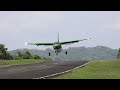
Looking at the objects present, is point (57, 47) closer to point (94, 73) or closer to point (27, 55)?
point (94, 73)

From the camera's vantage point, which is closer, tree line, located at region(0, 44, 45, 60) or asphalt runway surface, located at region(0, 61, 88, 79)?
asphalt runway surface, located at region(0, 61, 88, 79)

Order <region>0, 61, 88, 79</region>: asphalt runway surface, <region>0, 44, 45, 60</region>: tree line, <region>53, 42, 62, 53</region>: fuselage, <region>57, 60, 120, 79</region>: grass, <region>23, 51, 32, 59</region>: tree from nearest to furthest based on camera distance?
1. <region>57, 60, 120, 79</region>: grass
2. <region>0, 61, 88, 79</region>: asphalt runway surface
3. <region>53, 42, 62, 53</region>: fuselage
4. <region>23, 51, 32, 59</region>: tree
5. <region>0, 44, 45, 60</region>: tree line

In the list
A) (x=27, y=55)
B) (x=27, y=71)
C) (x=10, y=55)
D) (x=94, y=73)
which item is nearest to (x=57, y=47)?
(x=27, y=71)

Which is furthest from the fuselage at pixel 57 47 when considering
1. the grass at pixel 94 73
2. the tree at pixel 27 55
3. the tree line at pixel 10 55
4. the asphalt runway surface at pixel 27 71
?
the tree at pixel 27 55

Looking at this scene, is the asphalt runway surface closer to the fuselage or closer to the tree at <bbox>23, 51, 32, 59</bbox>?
the fuselage

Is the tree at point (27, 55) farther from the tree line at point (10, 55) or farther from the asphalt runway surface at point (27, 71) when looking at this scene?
the asphalt runway surface at point (27, 71)

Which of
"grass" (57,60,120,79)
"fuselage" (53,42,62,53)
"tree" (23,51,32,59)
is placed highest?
"fuselage" (53,42,62,53)

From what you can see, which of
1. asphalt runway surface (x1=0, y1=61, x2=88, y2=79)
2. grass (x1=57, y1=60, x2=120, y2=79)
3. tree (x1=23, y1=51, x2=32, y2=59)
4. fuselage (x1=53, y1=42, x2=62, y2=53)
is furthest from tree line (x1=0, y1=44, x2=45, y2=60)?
grass (x1=57, y1=60, x2=120, y2=79)

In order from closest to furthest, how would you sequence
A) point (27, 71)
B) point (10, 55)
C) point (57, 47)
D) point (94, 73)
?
point (94, 73)
point (27, 71)
point (57, 47)
point (10, 55)
